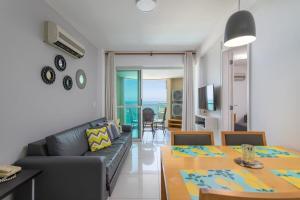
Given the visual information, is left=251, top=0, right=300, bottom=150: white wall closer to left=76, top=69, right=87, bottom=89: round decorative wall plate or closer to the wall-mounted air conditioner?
the wall-mounted air conditioner

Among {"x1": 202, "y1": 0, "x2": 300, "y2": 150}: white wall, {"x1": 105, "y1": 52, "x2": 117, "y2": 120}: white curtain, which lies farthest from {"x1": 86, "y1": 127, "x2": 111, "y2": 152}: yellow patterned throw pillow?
{"x1": 202, "y1": 0, "x2": 300, "y2": 150}: white wall

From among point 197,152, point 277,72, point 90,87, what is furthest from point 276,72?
point 90,87

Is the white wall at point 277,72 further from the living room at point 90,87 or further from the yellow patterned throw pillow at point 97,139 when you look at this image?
the yellow patterned throw pillow at point 97,139

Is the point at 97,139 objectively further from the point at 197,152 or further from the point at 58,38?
the point at 197,152

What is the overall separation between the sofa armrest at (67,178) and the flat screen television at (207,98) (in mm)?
2634

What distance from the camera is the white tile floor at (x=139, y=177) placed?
7.72 feet

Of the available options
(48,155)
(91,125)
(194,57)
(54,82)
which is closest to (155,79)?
(194,57)

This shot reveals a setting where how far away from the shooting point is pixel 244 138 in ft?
6.14

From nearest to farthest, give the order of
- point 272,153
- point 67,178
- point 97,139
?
point 272,153, point 67,178, point 97,139

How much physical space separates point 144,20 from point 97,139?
89.1 inches

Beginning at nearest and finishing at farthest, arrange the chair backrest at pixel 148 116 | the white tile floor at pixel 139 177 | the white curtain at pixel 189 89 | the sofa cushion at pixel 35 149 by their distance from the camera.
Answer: the sofa cushion at pixel 35 149
the white tile floor at pixel 139 177
the white curtain at pixel 189 89
the chair backrest at pixel 148 116

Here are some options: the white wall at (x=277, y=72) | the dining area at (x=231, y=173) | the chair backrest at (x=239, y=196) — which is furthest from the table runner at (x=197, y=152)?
Result: the chair backrest at (x=239, y=196)

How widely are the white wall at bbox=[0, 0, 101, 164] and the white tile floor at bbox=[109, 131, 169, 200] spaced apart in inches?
51.9

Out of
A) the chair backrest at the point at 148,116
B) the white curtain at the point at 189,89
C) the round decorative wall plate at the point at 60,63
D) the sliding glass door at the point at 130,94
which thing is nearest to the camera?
the round decorative wall plate at the point at 60,63
